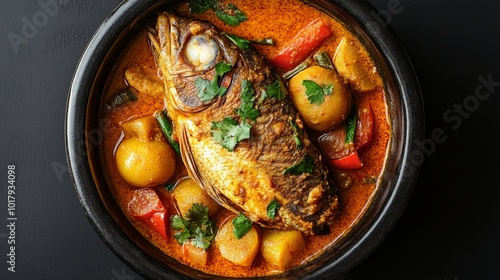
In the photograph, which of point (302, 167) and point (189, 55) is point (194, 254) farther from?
point (189, 55)

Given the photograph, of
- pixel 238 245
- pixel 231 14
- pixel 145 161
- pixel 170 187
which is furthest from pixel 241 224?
pixel 231 14

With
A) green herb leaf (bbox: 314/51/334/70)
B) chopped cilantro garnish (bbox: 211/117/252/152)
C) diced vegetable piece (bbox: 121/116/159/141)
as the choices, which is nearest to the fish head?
chopped cilantro garnish (bbox: 211/117/252/152)

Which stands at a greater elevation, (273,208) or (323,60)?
(323,60)

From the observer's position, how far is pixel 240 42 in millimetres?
3082

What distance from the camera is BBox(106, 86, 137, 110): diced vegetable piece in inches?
126

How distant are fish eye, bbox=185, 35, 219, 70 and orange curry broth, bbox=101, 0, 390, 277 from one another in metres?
0.26

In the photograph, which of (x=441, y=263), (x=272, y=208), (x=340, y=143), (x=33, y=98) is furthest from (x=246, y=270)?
(x=33, y=98)

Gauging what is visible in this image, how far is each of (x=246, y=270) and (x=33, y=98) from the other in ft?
4.76

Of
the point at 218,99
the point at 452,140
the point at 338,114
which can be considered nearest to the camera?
the point at 218,99

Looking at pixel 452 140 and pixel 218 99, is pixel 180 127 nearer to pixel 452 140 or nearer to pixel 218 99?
pixel 218 99

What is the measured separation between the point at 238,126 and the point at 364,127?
673 millimetres

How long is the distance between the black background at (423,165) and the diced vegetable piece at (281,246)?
53 cm

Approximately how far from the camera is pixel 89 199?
3.02 meters

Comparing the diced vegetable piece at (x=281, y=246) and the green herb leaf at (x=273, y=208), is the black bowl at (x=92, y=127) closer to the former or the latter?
the diced vegetable piece at (x=281, y=246)
